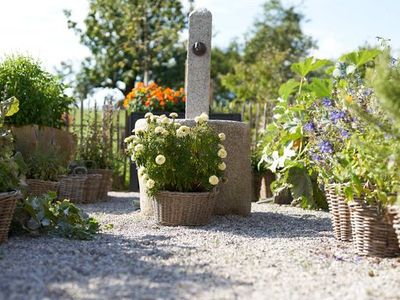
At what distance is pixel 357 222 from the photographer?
3943 mm

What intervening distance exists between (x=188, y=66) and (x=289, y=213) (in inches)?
72.0

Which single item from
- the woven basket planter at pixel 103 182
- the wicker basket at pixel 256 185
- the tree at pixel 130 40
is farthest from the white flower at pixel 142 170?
the tree at pixel 130 40

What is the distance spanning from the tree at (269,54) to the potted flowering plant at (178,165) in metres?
11.5

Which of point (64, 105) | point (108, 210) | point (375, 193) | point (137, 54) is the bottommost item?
point (108, 210)

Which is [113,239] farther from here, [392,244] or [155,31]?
[155,31]

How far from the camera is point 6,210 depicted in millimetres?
3852

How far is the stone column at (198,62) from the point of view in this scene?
20.5ft

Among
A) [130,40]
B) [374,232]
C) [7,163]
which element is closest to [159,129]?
[7,163]

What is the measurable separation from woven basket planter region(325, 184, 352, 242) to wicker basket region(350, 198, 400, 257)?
0.28m

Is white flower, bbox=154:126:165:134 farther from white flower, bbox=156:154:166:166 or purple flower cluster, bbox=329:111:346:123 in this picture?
purple flower cluster, bbox=329:111:346:123

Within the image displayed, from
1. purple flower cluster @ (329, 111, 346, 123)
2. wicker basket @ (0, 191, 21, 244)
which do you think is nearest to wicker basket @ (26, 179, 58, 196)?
wicker basket @ (0, 191, 21, 244)

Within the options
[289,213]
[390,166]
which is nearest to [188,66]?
[289,213]

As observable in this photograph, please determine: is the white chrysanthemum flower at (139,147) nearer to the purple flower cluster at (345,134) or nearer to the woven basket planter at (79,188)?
the purple flower cluster at (345,134)

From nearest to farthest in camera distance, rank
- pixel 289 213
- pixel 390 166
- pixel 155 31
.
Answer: pixel 390 166 < pixel 289 213 < pixel 155 31
